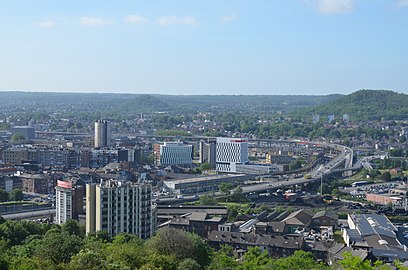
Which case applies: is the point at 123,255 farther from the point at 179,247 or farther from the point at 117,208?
the point at 117,208

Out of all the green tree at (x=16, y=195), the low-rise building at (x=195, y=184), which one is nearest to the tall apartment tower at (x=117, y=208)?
the green tree at (x=16, y=195)

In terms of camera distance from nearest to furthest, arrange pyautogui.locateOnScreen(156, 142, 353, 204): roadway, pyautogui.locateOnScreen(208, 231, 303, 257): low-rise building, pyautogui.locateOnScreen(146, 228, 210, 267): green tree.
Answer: pyautogui.locateOnScreen(146, 228, 210, 267): green tree → pyautogui.locateOnScreen(208, 231, 303, 257): low-rise building → pyautogui.locateOnScreen(156, 142, 353, 204): roadway

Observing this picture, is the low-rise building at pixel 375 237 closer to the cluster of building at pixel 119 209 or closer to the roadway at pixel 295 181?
the cluster of building at pixel 119 209

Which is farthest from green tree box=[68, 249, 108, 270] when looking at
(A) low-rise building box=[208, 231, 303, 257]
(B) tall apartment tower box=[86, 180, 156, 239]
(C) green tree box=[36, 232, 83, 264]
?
(A) low-rise building box=[208, 231, 303, 257]

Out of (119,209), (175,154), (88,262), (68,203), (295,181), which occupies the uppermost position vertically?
(88,262)

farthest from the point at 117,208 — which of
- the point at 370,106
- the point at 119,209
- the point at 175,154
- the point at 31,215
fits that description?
the point at 370,106

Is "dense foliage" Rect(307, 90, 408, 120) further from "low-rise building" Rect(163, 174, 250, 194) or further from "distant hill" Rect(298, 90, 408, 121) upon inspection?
"low-rise building" Rect(163, 174, 250, 194)
